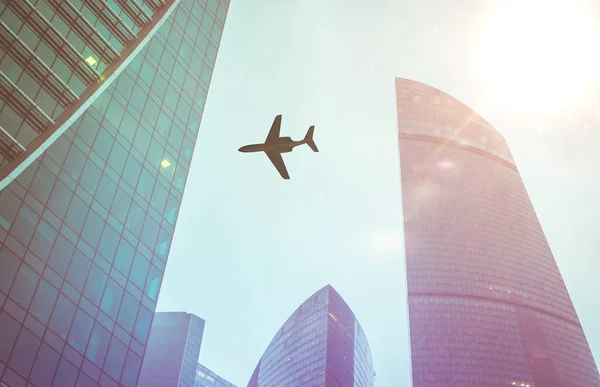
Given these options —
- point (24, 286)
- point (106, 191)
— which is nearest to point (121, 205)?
point (106, 191)

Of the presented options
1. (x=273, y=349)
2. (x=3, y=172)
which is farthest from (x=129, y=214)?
(x=273, y=349)

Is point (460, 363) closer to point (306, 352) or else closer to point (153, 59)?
point (306, 352)

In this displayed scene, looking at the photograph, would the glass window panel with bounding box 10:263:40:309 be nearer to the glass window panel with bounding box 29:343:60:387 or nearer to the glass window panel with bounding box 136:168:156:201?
the glass window panel with bounding box 29:343:60:387

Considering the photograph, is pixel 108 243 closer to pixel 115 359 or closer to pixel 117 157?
pixel 117 157

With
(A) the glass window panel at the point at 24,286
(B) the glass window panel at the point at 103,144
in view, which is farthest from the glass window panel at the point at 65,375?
(B) the glass window panel at the point at 103,144

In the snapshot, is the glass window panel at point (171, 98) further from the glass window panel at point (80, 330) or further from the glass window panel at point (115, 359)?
the glass window panel at point (115, 359)

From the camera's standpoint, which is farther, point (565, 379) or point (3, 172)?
point (565, 379)

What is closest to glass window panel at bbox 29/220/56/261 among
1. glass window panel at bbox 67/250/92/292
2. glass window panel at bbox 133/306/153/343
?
glass window panel at bbox 67/250/92/292
